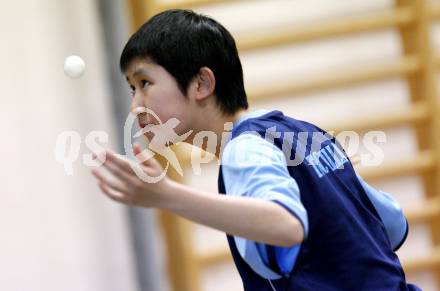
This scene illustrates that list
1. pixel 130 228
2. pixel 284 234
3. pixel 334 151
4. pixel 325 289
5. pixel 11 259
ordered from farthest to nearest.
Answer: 1. pixel 130 228
2. pixel 11 259
3. pixel 334 151
4. pixel 325 289
5. pixel 284 234

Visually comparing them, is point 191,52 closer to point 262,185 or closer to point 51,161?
point 262,185

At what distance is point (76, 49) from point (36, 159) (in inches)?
13.8

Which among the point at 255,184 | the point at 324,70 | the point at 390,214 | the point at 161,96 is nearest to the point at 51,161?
the point at 324,70

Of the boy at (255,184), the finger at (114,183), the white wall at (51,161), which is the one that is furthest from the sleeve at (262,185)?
the white wall at (51,161)

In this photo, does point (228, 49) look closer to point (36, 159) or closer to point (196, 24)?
point (196, 24)

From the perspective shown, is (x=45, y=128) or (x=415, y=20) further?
(x=415, y=20)

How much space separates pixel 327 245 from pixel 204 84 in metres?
0.36

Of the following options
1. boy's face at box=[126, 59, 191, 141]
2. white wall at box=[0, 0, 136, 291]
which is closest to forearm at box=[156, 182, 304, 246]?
boy's face at box=[126, 59, 191, 141]

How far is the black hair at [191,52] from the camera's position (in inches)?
53.0

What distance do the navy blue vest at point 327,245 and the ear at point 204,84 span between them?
0.42ft

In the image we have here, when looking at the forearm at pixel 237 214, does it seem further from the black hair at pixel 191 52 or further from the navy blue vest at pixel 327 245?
the black hair at pixel 191 52

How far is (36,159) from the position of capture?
7.43ft

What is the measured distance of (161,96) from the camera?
134 centimetres

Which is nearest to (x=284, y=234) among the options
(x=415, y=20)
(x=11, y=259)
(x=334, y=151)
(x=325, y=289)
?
(x=325, y=289)
